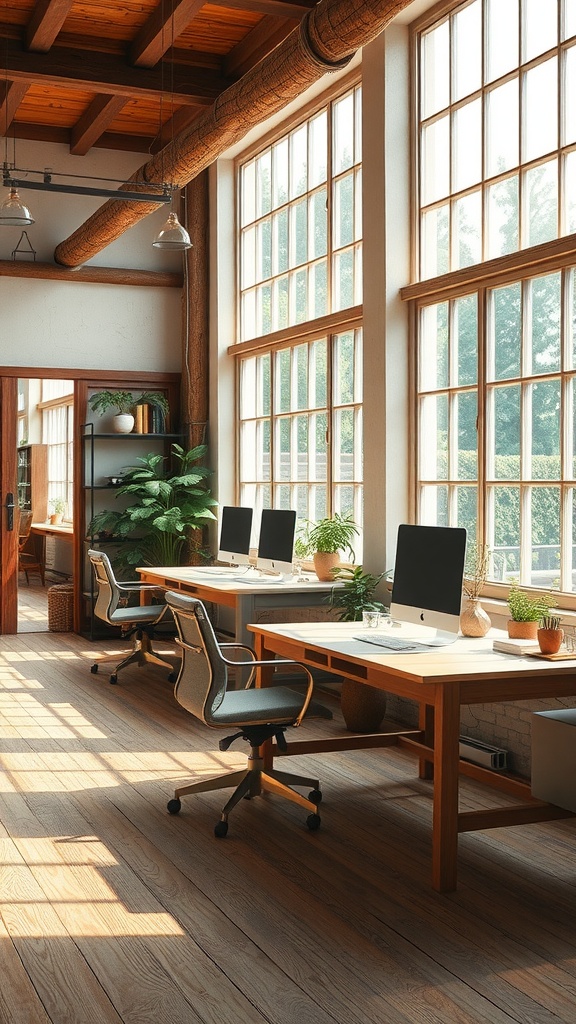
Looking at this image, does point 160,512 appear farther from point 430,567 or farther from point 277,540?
point 430,567

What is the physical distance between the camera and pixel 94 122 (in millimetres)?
8445

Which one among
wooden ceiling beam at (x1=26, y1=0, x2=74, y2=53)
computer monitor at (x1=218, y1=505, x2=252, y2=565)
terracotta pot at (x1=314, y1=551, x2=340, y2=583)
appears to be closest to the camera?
wooden ceiling beam at (x1=26, y1=0, x2=74, y2=53)

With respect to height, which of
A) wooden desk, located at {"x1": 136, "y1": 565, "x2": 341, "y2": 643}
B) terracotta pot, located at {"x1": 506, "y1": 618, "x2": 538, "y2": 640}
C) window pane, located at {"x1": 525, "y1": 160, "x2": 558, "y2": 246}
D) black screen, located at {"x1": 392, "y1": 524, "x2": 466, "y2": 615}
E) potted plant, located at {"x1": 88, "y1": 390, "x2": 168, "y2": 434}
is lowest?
wooden desk, located at {"x1": 136, "y1": 565, "x2": 341, "y2": 643}

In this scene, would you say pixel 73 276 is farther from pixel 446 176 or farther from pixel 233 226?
pixel 446 176

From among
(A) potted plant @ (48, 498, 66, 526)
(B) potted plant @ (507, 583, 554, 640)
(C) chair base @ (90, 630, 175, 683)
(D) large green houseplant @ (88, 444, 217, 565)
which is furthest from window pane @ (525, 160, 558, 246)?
(A) potted plant @ (48, 498, 66, 526)

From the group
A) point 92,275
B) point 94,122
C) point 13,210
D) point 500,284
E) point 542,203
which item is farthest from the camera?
point 92,275

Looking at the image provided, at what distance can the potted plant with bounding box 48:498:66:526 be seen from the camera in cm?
1176

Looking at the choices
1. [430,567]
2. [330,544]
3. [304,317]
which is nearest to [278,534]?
[330,544]

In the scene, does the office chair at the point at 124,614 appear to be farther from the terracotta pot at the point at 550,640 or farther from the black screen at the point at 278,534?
the terracotta pot at the point at 550,640

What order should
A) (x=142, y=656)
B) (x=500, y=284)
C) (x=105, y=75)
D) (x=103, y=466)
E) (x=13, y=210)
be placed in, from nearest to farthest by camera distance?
(x=500, y=284), (x=13, y=210), (x=105, y=75), (x=142, y=656), (x=103, y=466)

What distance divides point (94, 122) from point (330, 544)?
426 cm

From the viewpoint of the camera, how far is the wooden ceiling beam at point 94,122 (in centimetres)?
802

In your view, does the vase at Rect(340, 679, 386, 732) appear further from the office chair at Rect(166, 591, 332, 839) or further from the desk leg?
the desk leg

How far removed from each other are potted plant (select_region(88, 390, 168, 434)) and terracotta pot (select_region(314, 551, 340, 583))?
3167 mm
